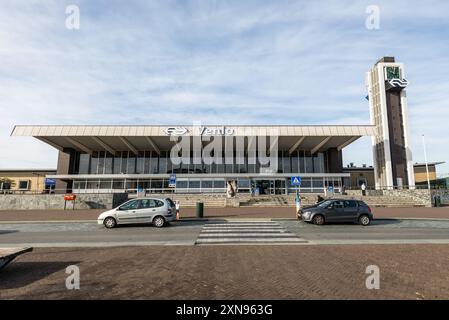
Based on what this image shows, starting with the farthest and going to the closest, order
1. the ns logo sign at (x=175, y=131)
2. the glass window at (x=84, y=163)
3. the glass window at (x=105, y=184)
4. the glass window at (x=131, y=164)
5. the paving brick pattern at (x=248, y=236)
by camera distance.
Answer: the glass window at (x=84, y=163) < the glass window at (x=131, y=164) < the glass window at (x=105, y=184) < the ns logo sign at (x=175, y=131) < the paving brick pattern at (x=248, y=236)

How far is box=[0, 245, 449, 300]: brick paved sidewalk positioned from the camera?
4766mm

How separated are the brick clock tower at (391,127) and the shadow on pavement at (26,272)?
175 ft

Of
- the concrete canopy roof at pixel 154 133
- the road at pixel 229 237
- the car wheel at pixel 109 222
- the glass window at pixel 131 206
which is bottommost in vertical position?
the road at pixel 229 237

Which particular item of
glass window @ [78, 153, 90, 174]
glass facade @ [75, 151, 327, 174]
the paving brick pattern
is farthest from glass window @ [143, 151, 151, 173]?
the paving brick pattern

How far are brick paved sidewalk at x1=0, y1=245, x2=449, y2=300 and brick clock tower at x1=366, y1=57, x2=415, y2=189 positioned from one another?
153 feet

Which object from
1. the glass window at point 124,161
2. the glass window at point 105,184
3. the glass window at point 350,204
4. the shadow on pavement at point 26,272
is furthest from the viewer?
the glass window at point 124,161

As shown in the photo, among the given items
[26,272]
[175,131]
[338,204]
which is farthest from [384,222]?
[175,131]

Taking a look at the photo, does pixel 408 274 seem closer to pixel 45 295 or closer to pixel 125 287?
pixel 125 287

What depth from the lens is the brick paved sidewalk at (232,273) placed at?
4766 millimetres

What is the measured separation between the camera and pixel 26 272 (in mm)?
6289

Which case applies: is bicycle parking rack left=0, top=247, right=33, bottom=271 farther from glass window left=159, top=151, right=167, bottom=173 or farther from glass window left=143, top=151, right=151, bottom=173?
glass window left=143, top=151, right=151, bottom=173

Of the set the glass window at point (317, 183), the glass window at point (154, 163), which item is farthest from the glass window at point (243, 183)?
the glass window at point (154, 163)

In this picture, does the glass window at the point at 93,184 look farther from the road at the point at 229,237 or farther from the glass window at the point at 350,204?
the glass window at the point at 350,204
